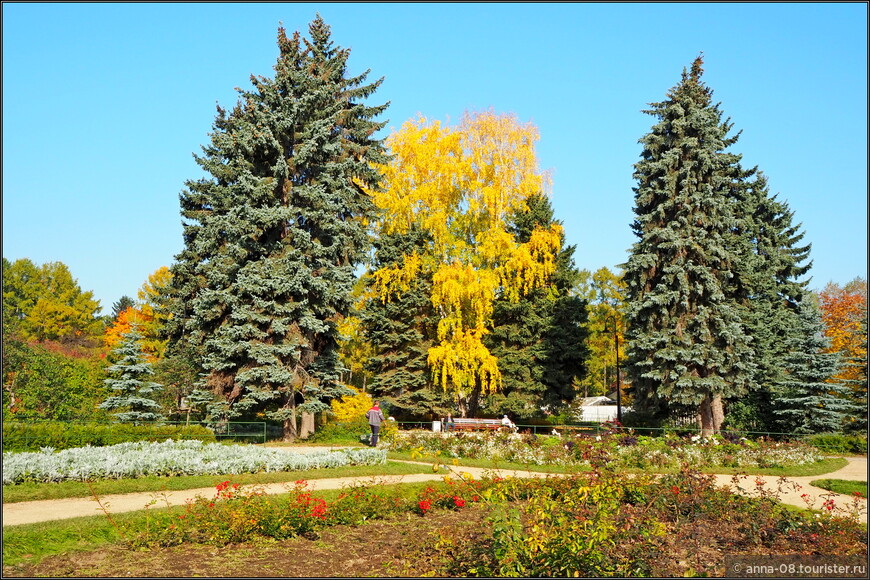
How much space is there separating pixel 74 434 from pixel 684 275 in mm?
19910

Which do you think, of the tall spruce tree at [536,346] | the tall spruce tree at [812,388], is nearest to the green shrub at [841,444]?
the tall spruce tree at [812,388]

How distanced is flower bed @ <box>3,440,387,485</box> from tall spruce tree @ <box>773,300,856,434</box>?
652 inches

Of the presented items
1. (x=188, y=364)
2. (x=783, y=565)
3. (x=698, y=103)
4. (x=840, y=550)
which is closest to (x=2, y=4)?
(x=783, y=565)

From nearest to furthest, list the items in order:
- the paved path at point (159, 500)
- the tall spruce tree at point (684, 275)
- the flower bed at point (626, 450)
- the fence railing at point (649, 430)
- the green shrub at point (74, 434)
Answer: the paved path at point (159, 500) → the green shrub at point (74, 434) → the flower bed at point (626, 450) → the fence railing at point (649, 430) → the tall spruce tree at point (684, 275)

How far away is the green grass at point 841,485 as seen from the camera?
12.6 meters

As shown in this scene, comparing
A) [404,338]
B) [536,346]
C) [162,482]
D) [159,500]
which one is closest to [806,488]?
[159,500]

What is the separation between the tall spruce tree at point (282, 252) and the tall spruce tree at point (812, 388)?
1658 centimetres

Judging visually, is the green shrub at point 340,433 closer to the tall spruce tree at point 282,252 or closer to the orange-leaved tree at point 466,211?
the tall spruce tree at point 282,252

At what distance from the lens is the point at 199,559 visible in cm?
717

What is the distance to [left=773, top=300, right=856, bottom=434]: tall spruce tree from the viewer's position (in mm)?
23359

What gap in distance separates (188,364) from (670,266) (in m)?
19.9

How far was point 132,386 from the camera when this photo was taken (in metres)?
24.1

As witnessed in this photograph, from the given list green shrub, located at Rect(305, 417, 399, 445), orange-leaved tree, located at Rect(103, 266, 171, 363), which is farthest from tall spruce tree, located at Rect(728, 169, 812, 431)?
orange-leaved tree, located at Rect(103, 266, 171, 363)

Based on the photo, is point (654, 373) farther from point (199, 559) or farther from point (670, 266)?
point (199, 559)
